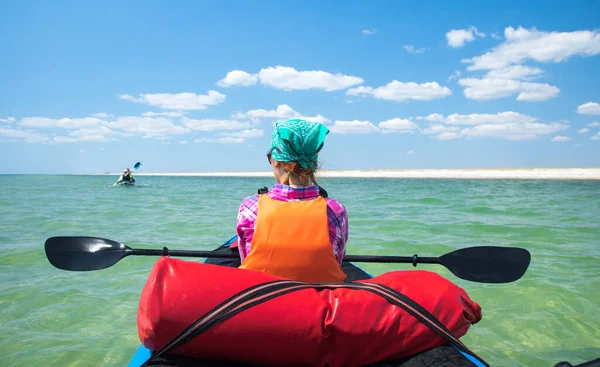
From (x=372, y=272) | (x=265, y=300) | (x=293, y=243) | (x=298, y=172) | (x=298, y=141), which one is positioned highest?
(x=298, y=141)

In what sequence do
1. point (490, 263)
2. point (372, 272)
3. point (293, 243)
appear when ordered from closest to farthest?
point (293, 243)
point (490, 263)
point (372, 272)

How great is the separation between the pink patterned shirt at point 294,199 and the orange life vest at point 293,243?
0.17 meters

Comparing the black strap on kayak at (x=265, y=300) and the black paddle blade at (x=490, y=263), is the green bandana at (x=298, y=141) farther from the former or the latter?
the black paddle blade at (x=490, y=263)

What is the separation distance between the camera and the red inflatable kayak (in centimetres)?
152

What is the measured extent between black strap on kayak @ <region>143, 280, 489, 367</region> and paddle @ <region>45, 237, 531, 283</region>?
120cm

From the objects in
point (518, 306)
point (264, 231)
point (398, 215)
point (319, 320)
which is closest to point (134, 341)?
point (264, 231)

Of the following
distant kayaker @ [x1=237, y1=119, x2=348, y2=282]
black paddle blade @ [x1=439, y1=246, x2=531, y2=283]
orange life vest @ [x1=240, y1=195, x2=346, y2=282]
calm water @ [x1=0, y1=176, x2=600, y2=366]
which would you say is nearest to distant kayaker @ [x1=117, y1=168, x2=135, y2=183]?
calm water @ [x1=0, y1=176, x2=600, y2=366]

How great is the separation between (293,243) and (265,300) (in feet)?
1.27

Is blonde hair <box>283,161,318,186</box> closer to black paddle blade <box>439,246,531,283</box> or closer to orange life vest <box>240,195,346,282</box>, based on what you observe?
orange life vest <box>240,195,346,282</box>

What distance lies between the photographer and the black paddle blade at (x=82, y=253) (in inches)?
115

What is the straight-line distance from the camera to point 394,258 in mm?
2949

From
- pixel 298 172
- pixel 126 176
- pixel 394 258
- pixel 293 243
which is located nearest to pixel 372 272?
pixel 394 258

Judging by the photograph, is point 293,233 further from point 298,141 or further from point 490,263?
point 490,263

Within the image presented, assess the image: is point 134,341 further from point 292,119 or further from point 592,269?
point 592,269
